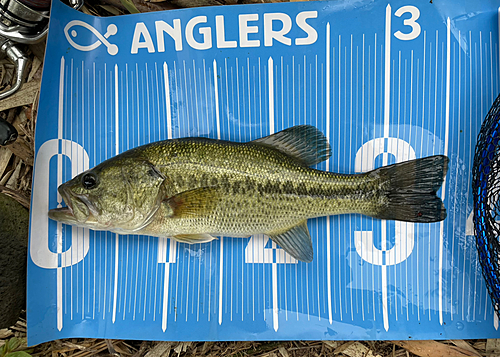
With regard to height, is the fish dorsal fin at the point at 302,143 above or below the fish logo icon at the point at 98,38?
below

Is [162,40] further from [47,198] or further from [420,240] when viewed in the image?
[420,240]

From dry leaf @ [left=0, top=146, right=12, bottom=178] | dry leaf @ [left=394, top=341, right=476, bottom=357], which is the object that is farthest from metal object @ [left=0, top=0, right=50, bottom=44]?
dry leaf @ [left=394, top=341, right=476, bottom=357]

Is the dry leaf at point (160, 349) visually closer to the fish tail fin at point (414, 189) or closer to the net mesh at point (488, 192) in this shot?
the fish tail fin at point (414, 189)

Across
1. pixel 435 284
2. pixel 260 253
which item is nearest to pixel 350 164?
pixel 260 253

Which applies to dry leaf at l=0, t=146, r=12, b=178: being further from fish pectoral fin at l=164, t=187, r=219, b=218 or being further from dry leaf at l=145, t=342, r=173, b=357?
dry leaf at l=145, t=342, r=173, b=357

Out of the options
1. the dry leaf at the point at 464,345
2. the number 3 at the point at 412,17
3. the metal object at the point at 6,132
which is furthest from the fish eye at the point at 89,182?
the dry leaf at the point at 464,345

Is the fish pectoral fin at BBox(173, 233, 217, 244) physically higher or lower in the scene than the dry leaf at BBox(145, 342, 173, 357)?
higher
